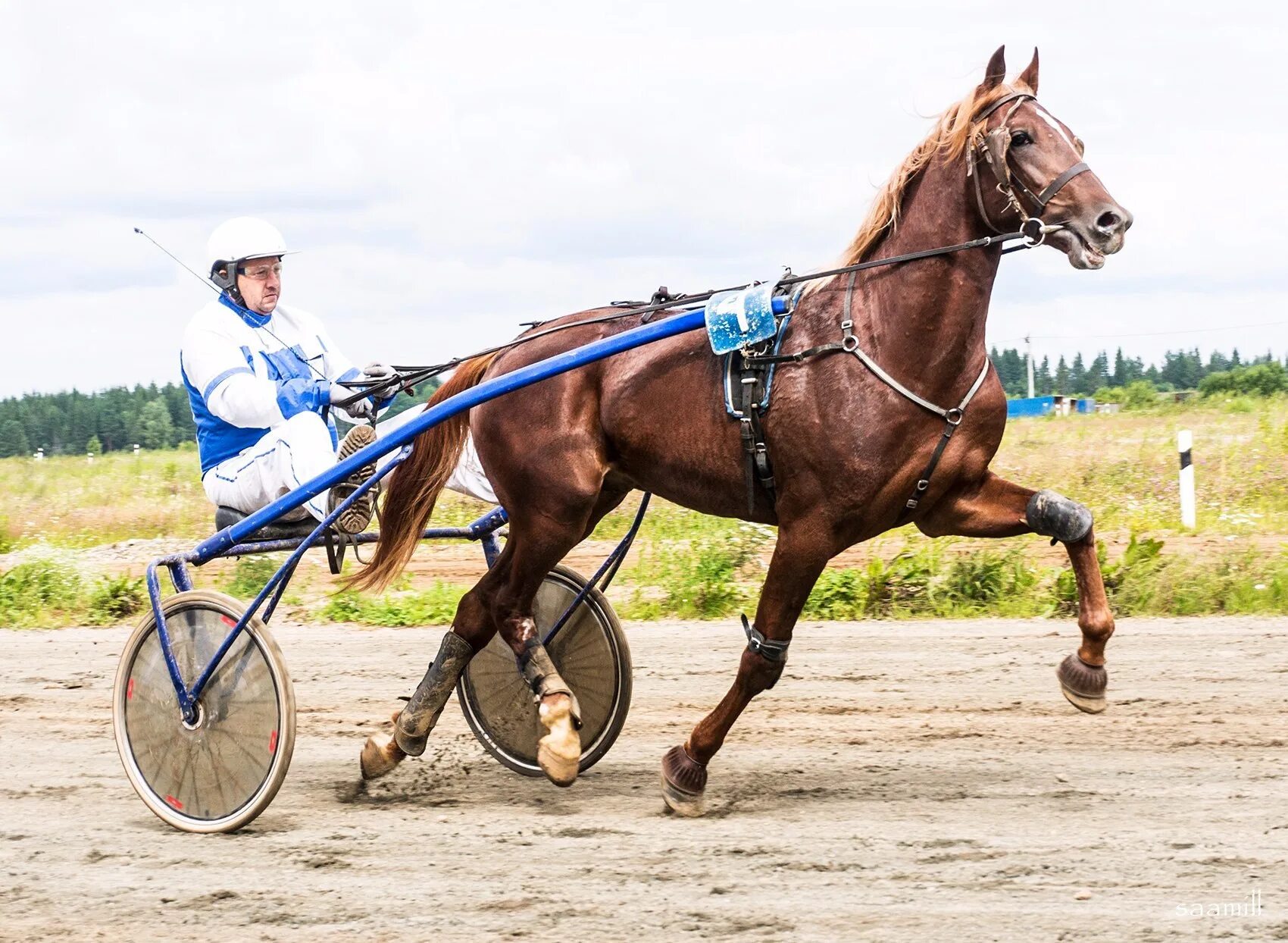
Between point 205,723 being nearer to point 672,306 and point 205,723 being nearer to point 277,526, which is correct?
point 277,526

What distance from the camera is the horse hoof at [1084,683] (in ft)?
13.2

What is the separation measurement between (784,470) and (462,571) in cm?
615

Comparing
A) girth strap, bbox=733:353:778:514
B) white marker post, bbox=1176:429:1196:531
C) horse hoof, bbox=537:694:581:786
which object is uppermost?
girth strap, bbox=733:353:778:514

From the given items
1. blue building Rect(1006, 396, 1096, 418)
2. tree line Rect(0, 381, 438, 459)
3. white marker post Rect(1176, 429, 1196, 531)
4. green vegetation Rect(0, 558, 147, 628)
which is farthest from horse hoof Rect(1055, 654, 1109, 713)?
tree line Rect(0, 381, 438, 459)

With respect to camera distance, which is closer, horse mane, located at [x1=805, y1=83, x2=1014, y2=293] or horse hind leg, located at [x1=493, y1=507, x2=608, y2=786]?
horse mane, located at [x1=805, y1=83, x2=1014, y2=293]

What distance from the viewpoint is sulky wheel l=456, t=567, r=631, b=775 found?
482cm

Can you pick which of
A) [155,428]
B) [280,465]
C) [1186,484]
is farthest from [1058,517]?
[155,428]

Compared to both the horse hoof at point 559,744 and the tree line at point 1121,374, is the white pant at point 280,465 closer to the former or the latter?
the horse hoof at point 559,744

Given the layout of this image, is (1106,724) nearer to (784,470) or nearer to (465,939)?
(784,470)

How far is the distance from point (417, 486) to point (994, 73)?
91.9 inches

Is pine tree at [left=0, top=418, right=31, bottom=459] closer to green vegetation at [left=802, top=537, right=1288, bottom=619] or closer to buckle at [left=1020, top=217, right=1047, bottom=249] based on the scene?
green vegetation at [left=802, top=537, right=1288, bottom=619]

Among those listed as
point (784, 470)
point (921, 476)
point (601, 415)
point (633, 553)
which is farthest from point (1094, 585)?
point (633, 553)

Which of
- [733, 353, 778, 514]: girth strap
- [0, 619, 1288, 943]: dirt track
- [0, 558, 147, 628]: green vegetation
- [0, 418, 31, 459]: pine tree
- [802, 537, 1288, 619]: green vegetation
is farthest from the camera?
[0, 418, 31, 459]: pine tree

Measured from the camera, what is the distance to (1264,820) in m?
3.72
